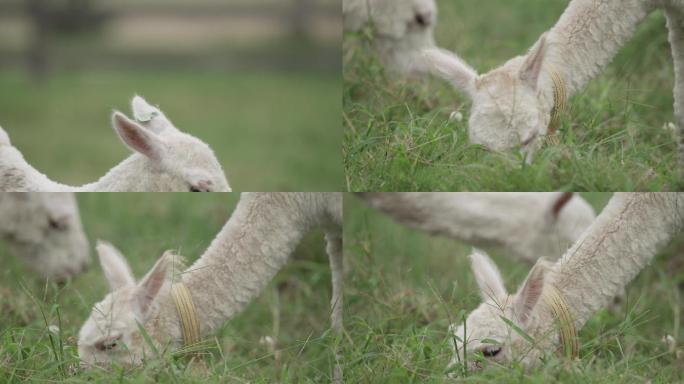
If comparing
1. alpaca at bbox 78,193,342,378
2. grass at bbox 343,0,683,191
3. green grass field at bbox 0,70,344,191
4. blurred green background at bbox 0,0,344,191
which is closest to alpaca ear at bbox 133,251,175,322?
alpaca at bbox 78,193,342,378

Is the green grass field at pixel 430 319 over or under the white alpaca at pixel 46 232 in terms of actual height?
under

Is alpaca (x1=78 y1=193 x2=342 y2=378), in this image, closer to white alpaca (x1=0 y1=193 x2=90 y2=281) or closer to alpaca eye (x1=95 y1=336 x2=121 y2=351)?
alpaca eye (x1=95 y1=336 x2=121 y2=351)

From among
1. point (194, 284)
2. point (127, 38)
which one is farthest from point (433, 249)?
point (127, 38)

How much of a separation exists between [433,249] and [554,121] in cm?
159

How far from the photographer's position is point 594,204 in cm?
404

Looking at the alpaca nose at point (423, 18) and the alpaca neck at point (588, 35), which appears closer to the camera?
the alpaca neck at point (588, 35)

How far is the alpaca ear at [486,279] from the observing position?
3.10 metres

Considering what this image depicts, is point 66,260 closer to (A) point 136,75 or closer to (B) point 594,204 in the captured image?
(B) point 594,204

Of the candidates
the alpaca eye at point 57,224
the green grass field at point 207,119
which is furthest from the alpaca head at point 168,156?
the green grass field at point 207,119

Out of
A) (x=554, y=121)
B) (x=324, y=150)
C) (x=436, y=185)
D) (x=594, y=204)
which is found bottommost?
(x=324, y=150)

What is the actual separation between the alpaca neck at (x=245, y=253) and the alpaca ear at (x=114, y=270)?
20 cm

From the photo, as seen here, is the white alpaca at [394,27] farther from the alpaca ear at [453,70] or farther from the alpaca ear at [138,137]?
the alpaca ear at [138,137]

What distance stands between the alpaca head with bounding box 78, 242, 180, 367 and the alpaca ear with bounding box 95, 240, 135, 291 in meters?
0.04

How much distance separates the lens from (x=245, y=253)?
3.15 meters
